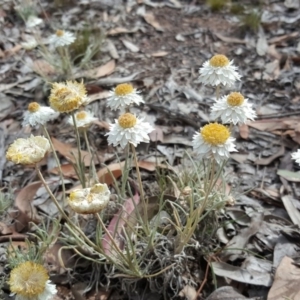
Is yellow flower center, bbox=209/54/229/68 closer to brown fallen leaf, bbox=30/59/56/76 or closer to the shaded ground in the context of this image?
the shaded ground

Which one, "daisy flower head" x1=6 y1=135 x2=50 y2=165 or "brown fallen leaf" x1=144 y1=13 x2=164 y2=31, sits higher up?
"daisy flower head" x1=6 y1=135 x2=50 y2=165

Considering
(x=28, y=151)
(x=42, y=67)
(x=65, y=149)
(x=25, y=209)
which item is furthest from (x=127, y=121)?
(x=42, y=67)

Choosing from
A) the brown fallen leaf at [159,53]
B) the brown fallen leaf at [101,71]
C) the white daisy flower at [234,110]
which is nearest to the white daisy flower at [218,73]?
the white daisy flower at [234,110]

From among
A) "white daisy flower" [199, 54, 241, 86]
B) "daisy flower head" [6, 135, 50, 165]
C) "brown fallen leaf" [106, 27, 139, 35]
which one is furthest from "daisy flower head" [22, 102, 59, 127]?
"brown fallen leaf" [106, 27, 139, 35]

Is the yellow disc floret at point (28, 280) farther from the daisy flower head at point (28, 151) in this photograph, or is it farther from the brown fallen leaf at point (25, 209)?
the brown fallen leaf at point (25, 209)

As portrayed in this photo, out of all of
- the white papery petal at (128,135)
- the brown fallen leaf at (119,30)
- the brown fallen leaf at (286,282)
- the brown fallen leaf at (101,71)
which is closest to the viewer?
the white papery petal at (128,135)

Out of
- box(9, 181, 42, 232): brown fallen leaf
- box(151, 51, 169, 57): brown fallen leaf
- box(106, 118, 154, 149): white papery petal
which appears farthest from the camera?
box(151, 51, 169, 57): brown fallen leaf
